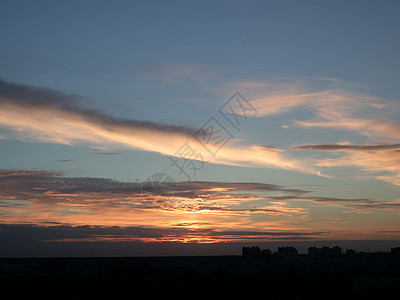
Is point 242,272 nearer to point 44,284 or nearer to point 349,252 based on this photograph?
point 44,284

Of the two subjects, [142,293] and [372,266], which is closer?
[142,293]

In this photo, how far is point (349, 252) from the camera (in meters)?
132

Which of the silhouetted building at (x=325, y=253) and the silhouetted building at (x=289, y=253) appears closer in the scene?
the silhouetted building at (x=289, y=253)

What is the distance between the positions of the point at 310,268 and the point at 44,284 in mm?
44926

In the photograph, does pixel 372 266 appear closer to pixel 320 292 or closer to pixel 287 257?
pixel 287 257

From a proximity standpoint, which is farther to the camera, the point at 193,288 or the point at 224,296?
the point at 193,288

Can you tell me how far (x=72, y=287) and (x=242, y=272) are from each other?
3649cm

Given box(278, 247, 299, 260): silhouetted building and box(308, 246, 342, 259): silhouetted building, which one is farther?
box(308, 246, 342, 259): silhouetted building

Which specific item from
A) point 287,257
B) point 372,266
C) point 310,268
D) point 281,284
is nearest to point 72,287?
point 281,284

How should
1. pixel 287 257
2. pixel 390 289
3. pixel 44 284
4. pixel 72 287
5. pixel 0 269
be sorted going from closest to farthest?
1. pixel 390 289
2. pixel 72 287
3. pixel 44 284
4. pixel 0 269
5. pixel 287 257

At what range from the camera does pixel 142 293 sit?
183ft

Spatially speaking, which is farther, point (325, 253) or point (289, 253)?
point (325, 253)

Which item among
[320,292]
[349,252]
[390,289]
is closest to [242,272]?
[320,292]

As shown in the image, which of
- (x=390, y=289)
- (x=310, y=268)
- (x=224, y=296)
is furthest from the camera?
(x=310, y=268)
